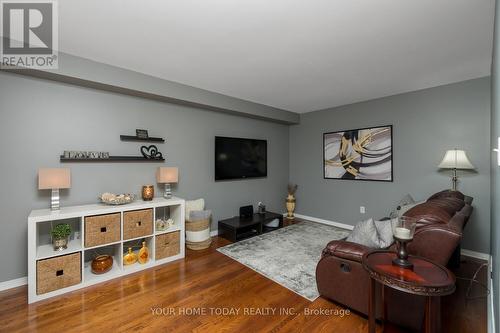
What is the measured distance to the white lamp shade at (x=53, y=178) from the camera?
7.35 ft

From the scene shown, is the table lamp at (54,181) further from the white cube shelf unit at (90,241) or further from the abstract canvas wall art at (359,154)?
the abstract canvas wall art at (359,154)

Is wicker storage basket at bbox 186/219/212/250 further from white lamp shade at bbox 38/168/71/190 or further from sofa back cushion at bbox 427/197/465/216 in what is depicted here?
sofa back cushion at bbox 427/197/465/216

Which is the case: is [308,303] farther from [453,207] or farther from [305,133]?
[305,133]

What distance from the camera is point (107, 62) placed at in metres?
2.54

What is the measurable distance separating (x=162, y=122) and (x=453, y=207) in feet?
11.4

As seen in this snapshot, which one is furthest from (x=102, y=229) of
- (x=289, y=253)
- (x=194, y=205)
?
(x=289, y=253)

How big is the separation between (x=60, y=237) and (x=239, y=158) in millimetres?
2742

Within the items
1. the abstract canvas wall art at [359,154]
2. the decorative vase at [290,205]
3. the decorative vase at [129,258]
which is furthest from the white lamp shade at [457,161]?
the decorative vase at [129,258]

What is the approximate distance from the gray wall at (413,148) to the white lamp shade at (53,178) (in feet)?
13.5

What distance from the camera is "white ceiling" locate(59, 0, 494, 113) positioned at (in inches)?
66.3

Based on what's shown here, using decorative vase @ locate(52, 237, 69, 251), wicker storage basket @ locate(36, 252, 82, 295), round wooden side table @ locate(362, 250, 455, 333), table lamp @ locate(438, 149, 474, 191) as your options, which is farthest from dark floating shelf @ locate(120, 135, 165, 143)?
table lamp @ locate(438, 149, 474, 191)

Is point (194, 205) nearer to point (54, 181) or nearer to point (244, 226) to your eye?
point (244, 226)

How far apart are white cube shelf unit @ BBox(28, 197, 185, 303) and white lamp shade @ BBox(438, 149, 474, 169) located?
3517mm

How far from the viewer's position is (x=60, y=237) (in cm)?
227
